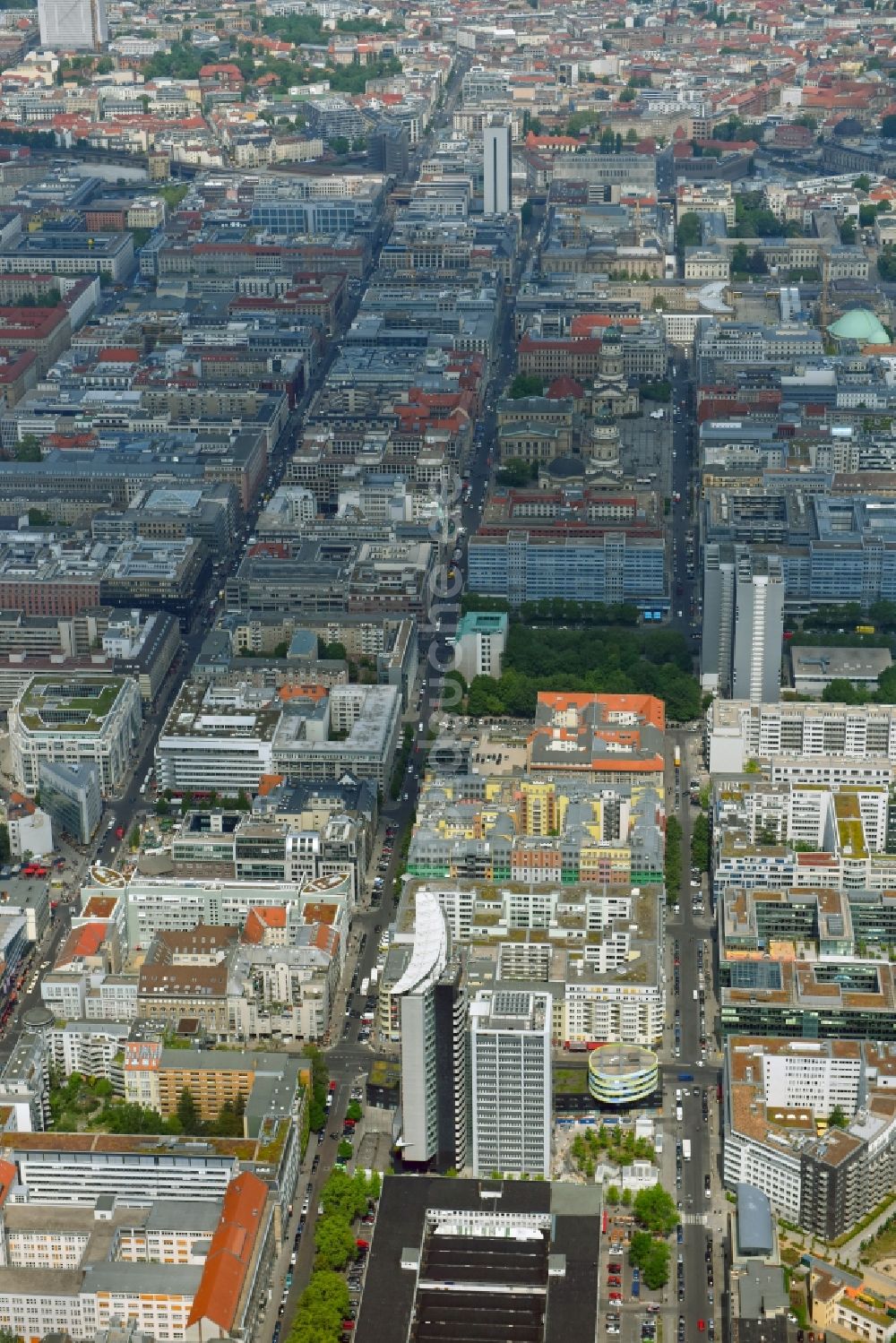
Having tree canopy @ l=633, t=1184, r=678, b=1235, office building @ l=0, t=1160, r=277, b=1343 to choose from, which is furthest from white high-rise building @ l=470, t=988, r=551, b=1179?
office building @ l=0, t=1160, r=277, b=1343

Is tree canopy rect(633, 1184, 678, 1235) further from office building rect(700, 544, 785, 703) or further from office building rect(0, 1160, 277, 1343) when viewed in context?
office building rect(700, 544, 785, 703)

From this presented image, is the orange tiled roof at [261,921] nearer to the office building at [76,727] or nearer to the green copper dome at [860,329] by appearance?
the office building at [76,727]

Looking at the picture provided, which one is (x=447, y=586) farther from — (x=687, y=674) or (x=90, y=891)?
(x=90, y=891)

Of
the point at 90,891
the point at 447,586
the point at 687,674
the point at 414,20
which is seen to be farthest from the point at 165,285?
the point at 414,20

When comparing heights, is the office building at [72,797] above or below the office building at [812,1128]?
below

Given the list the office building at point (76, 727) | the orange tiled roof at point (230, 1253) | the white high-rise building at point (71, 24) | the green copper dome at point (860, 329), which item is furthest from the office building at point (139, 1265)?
the white high-rise building at point (71, 24)
